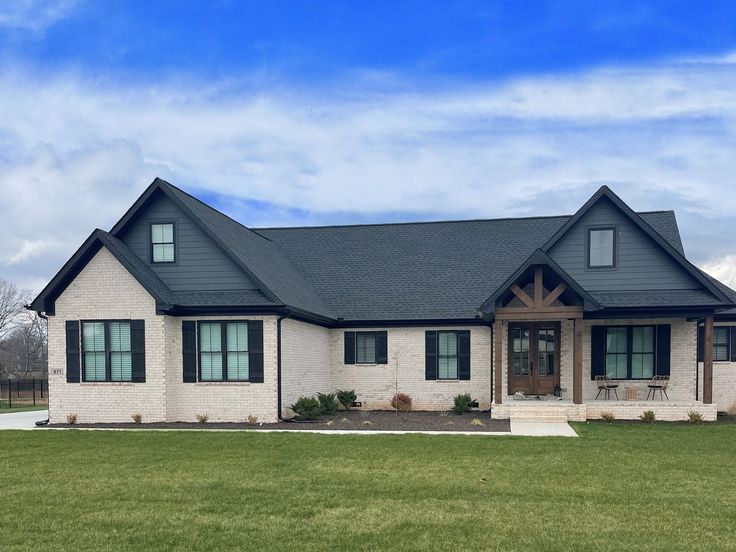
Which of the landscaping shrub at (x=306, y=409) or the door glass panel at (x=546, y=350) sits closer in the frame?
the landscaping shrub at (x=306, y=409)

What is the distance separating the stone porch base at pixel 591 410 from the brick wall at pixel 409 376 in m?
3.15

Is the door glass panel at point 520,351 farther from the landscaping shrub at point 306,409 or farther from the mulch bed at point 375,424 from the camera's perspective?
the landscaping shrub at point 306,409

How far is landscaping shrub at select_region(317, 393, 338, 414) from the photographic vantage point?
21.5 metres

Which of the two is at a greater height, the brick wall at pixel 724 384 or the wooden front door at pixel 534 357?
the wooden front door at pixel 534 357

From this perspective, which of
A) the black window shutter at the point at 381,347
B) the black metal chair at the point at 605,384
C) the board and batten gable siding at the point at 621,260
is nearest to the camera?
the board and batten gable siding at the point at 621,260

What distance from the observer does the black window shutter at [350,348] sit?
23.9 meters

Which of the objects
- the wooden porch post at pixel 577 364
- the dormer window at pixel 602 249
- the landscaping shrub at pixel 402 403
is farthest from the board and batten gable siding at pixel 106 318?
the dormer window at pixel 602 249

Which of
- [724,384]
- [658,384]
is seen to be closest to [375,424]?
[658,384]

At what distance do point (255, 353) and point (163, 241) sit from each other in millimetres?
4624

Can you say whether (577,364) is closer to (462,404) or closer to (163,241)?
(462,404)

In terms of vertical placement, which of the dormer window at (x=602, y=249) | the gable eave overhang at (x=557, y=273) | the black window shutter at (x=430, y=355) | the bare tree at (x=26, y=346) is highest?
the dormer window at (x=602, y=249)

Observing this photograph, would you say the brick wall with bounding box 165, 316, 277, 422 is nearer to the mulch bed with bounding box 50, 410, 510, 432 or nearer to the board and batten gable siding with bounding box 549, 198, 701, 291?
the mulch bed with bounding box 50, 410, 510, 432

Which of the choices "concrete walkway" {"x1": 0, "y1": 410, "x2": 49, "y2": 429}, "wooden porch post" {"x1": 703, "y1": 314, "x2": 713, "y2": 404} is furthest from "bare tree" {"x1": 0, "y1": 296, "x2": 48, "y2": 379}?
"wooden porch post" {"x1": 703, "y1": 314, "x2": 713, "y2": 404}

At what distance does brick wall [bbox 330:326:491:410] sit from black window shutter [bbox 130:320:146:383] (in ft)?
23.1
